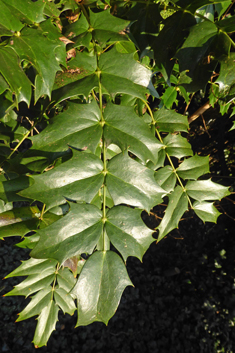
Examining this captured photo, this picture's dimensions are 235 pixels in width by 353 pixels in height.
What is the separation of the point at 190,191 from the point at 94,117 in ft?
1.90

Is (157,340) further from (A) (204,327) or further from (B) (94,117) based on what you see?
(B) (94,117)

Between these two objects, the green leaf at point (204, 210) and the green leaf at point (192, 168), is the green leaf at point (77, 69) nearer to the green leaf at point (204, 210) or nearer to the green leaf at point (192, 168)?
the green leaf at point (192, 168)

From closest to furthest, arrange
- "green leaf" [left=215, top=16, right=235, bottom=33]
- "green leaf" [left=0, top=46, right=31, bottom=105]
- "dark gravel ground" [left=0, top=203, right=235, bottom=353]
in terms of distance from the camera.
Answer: "green leaf" [left=0, top=46, right=31, bottom=105] < "green leaf" [left=215, top=16, right=235, bottom=33] < "dark gravel ground" [left=0, top=203, right=235, bottom=353]

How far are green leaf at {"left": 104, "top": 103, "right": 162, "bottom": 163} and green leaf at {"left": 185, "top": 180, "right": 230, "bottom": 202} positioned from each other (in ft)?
1.29

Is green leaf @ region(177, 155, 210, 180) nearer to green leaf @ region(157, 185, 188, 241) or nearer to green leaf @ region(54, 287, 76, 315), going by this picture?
green leaf @ region(157, 185, 188, 241)

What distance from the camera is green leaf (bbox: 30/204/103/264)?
29.8 inches

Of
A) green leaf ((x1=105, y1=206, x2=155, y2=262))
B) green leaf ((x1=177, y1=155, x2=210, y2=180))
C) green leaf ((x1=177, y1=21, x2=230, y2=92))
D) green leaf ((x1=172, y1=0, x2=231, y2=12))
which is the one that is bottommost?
green leaf ((x1=177, y1=155, x2=210, y2=180))

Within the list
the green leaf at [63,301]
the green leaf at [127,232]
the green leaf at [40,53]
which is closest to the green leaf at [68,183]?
the green leaf at [127,232]

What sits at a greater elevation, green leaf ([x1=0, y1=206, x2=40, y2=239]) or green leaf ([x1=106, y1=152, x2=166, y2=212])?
green leaf ([x1=106, y1=152, x2=166, y2=212])

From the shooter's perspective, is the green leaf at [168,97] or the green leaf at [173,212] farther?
the green leaf at [168,97]

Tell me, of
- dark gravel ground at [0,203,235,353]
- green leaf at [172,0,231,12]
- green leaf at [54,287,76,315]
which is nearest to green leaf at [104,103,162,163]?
green leaf at [172,0,231,12]

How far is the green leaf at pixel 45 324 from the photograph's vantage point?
1234 millimetres

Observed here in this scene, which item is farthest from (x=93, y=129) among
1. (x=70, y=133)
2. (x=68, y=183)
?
(x=68, y=183)

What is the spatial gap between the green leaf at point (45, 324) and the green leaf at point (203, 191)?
86 centimetres
